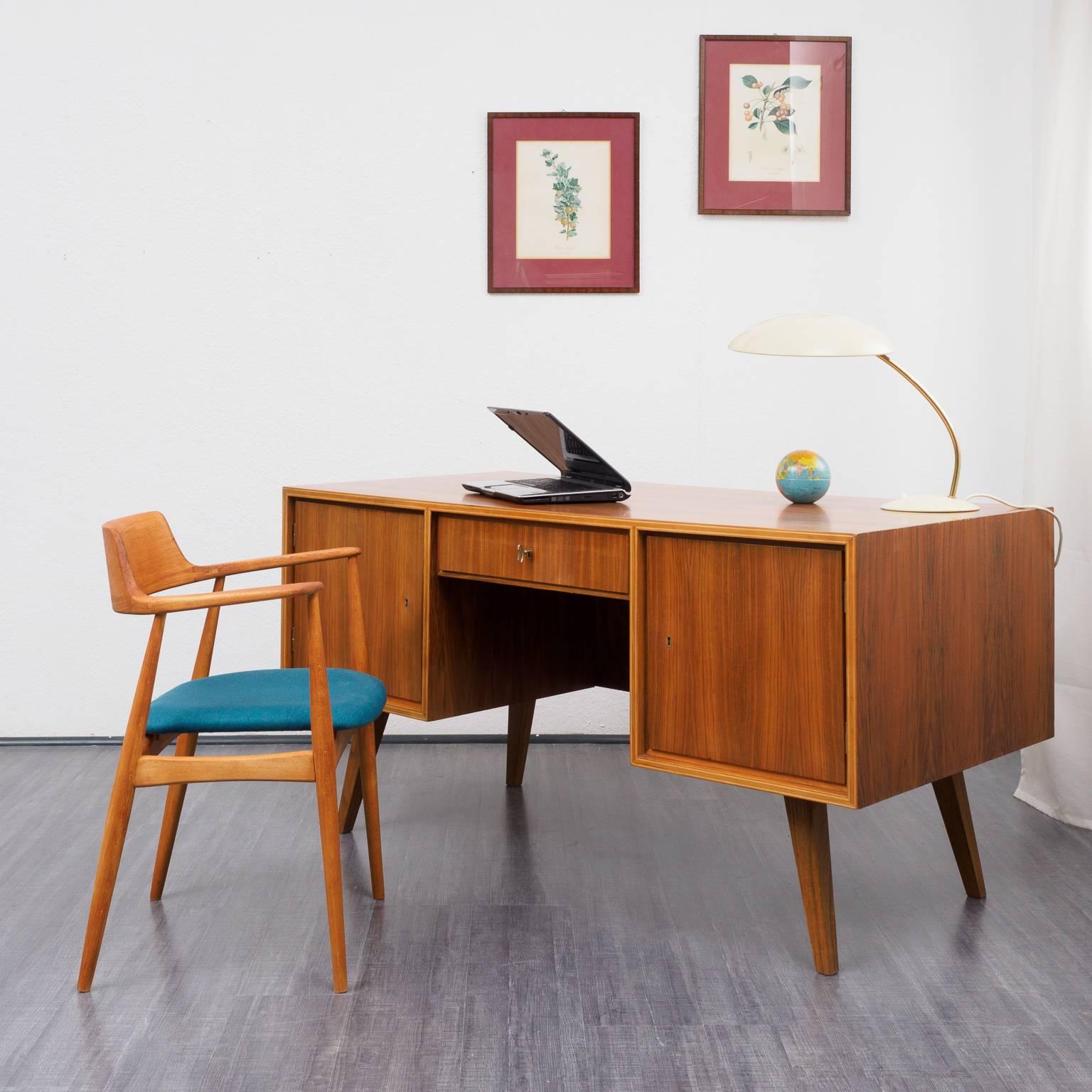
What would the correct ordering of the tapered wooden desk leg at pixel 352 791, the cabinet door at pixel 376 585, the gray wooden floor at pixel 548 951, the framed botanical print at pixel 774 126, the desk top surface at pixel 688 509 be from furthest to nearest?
Result: the framed botanical print at pixel 774 126 → the tapered wooden desk leg at pixel 352 791 → the cabinet door at pixel 376 585 → the desk top surface at pixel 688 509 → the gray wooden floor at pixel 548 951

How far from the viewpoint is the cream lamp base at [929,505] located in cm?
228

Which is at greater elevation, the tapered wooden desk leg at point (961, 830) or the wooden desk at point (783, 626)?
the wooden desk at point (783, 626)

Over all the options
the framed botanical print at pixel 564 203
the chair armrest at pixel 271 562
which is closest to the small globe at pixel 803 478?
the chair armrest at pixel 271 562

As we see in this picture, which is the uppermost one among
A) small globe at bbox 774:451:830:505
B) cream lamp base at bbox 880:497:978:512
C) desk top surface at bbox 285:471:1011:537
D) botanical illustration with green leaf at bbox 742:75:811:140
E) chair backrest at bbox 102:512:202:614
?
botanical illustration with green leaf at bbox 742:75:811:140

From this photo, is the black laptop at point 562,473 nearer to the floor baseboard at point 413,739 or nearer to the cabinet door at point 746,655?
the cabinet door at point 746,655

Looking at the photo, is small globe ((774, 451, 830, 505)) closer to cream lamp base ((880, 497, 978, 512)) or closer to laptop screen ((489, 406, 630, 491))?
cream lamp base ((880, 497, 978, 512))

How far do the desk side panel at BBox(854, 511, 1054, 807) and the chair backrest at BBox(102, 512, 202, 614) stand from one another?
1.20 meters

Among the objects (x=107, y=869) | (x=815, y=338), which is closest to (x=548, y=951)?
(x=107, y=869)

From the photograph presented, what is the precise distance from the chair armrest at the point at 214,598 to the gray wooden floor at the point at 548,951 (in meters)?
0.65

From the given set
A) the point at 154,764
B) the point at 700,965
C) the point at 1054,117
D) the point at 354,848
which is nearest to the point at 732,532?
the point at 700,965

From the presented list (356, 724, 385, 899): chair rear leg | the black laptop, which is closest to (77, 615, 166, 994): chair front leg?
(356, 724, 385, 899): chair rear leg

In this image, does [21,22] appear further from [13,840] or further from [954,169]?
[954,169]

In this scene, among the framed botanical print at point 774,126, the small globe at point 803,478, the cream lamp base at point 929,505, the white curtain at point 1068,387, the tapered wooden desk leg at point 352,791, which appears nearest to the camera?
the cream lamp base at point 929,505

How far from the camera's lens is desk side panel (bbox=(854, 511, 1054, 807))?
6.57 feet
